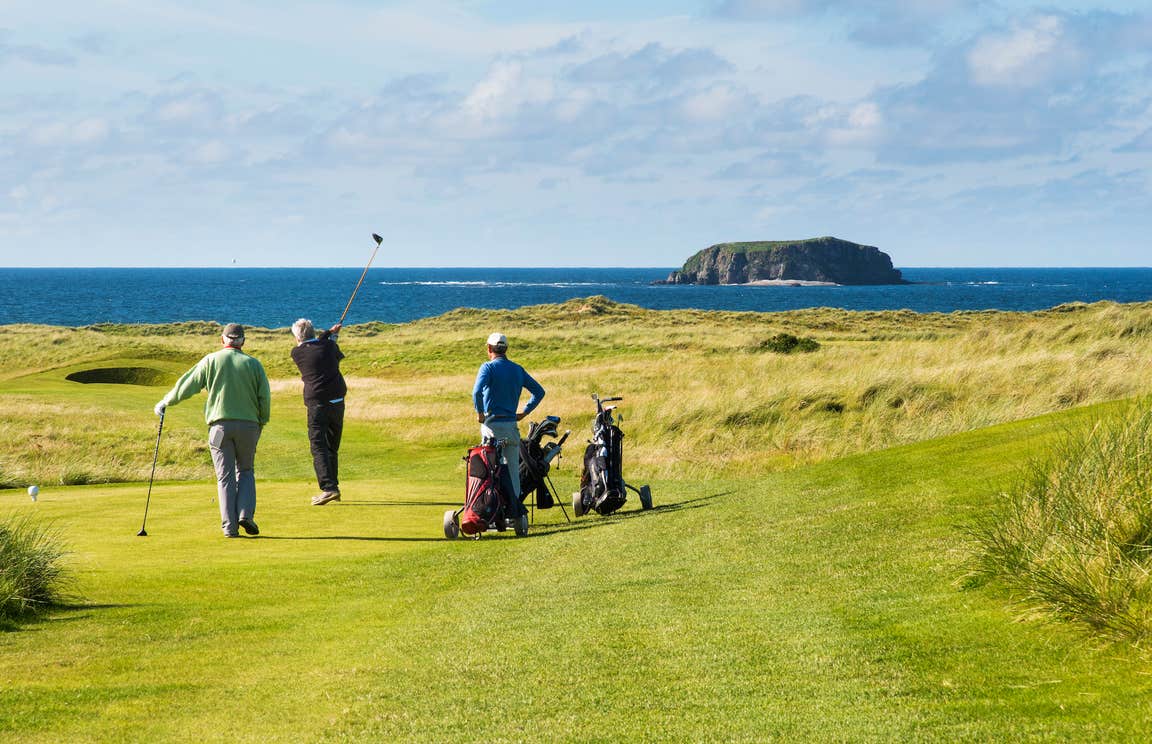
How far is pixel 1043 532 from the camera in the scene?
25.4 feet

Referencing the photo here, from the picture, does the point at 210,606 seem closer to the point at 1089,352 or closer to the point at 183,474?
the point at 183,474

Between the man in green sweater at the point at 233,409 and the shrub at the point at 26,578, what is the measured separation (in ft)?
11.7

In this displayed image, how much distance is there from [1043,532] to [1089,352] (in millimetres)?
23038

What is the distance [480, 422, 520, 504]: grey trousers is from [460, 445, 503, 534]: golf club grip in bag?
9.1 inches

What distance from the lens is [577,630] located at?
7961mm

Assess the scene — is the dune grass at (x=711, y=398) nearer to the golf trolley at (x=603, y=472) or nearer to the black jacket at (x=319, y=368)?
the black jacket at (x=319, y=368)

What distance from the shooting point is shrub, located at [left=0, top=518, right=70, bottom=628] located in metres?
8.34

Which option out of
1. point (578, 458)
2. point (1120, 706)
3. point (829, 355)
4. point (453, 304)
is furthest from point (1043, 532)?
point (453, 304)

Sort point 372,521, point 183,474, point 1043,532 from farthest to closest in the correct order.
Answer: point 183,474 < point 372,521 < point 1043,532

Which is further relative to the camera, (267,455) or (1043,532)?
(267,455)

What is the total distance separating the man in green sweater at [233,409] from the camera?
42.3 ft

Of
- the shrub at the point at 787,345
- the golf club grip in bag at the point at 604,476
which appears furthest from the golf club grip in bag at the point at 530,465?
the shrub at the point at 787,345

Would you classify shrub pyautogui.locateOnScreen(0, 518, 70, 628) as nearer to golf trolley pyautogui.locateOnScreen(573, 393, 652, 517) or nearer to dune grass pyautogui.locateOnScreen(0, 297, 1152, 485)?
golf trolley pyautogui.locateOnScreen(573, 393, 652, 517)

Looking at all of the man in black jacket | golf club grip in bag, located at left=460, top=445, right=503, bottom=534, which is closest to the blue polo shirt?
golf club grip in bag, located at left=460, top=445, right=503, bottom=534
